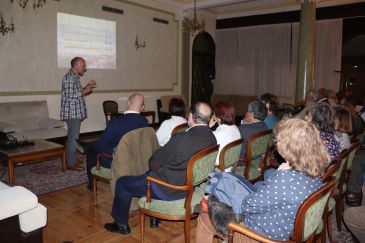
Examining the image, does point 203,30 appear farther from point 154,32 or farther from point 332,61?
point 332,61

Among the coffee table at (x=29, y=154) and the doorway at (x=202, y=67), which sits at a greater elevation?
the doorway at (x=202, y=67)

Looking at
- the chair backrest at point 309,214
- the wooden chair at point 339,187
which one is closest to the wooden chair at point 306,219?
the chair backrest at point 309,214

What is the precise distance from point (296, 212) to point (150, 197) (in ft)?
3.32

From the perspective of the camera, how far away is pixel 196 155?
1.87m

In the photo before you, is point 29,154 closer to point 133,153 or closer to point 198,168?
point 133,153

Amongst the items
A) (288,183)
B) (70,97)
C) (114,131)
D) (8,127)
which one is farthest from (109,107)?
(288,183)

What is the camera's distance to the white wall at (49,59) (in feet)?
16.5

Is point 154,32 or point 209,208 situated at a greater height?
point 154,32

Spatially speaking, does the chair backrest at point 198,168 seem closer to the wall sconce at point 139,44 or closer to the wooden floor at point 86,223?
the wooden floor at point 86,223

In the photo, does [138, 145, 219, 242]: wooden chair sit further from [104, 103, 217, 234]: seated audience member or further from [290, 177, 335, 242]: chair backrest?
[290, 177, 335, 242]: chair backrest

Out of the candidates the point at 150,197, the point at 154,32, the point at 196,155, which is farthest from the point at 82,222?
the point at 154,32

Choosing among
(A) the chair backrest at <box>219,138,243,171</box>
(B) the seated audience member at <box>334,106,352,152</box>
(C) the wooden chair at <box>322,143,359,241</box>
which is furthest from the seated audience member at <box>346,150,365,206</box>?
(A) the chair backrest at <box>219,138,243,171</box>

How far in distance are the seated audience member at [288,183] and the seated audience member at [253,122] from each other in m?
1.34

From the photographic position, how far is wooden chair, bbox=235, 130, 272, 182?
8.35ft
